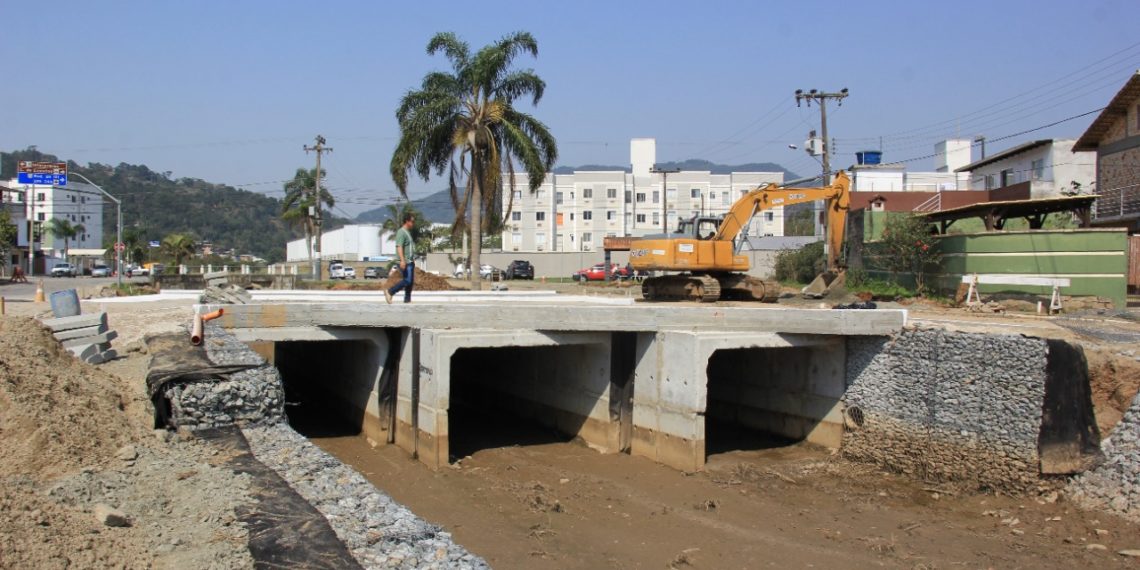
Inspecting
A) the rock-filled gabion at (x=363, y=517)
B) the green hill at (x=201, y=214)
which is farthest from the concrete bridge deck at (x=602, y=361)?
the green hill at (x=201, y=214)

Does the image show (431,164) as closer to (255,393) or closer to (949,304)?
(949,304)

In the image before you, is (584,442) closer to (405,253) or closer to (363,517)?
(405,253)

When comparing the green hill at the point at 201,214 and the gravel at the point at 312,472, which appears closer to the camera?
the gravel at the point at 312,472

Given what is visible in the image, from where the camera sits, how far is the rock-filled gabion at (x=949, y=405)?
1289 cm

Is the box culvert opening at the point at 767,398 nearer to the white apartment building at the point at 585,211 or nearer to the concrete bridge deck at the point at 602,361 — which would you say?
the concrete bridge deck at the point at 602,361

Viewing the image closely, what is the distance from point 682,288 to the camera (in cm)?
2373

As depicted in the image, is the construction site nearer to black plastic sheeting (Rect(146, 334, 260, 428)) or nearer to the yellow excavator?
black plastic sheeting (Rect(146, 334, 260, 428))

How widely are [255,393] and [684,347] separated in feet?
23.9

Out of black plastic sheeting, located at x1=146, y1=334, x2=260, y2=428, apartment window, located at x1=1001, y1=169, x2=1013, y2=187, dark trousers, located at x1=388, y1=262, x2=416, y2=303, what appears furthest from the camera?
apartment window, located at x1=1001, y1=169, x2=1013, y2=187

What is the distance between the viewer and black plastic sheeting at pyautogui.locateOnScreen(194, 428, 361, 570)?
19.4 ft

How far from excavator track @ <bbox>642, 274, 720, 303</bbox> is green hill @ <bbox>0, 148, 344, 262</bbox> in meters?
127

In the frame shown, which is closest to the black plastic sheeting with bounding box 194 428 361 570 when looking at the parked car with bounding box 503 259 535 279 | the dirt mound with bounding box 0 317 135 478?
the dirt mound with bounding box 0 317 135 478

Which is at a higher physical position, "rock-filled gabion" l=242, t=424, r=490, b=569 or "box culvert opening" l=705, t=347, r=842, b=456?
"rock-filled gabion" l=242, t=424, r=490, b=569

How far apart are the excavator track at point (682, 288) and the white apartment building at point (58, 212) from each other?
74069 mm
